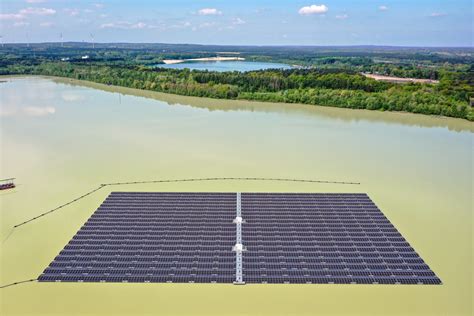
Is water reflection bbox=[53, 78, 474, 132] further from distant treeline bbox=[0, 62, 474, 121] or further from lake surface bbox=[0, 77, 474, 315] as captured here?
distant treeline bbox=[0, 62, 474, 121]

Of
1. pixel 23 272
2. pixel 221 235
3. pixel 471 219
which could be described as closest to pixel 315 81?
pixel 471 219

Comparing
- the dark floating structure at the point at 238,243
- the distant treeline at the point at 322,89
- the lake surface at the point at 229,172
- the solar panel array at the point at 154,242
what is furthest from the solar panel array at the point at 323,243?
the distant treeline at the point at 322,89

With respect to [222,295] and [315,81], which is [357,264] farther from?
[315,81]

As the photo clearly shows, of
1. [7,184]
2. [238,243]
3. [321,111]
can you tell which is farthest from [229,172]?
[321,111]

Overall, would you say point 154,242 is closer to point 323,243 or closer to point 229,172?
point 323,243

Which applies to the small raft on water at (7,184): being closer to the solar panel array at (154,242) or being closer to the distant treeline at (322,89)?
the solar panel array at (154,242)

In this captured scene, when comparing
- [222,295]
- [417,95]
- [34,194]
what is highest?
[417,95]
